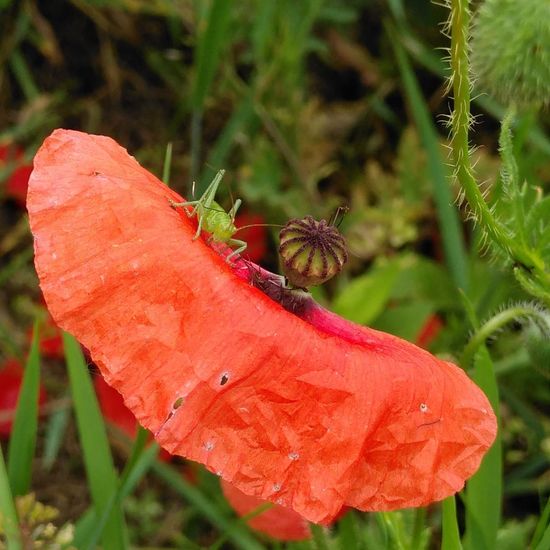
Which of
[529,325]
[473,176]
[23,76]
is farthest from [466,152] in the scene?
[23,76]

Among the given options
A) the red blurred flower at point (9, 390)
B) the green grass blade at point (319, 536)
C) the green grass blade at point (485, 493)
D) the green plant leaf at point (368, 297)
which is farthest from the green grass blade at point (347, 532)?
the red blurred flower at point (9, 390)

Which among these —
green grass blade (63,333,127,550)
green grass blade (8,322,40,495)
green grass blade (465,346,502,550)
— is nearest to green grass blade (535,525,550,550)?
green grass blade (465,346,502,550)

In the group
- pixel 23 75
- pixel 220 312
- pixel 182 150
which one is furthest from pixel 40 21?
pixel 220 312

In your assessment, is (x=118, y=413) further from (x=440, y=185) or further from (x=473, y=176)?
(x=473, y=176)

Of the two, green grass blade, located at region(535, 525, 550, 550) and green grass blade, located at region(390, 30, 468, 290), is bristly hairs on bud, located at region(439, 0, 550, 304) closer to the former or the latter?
green grass blade, located at region(535, 525, 550, 550)

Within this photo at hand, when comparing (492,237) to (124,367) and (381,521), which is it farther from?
(124,367)

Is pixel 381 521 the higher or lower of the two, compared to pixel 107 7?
higher
